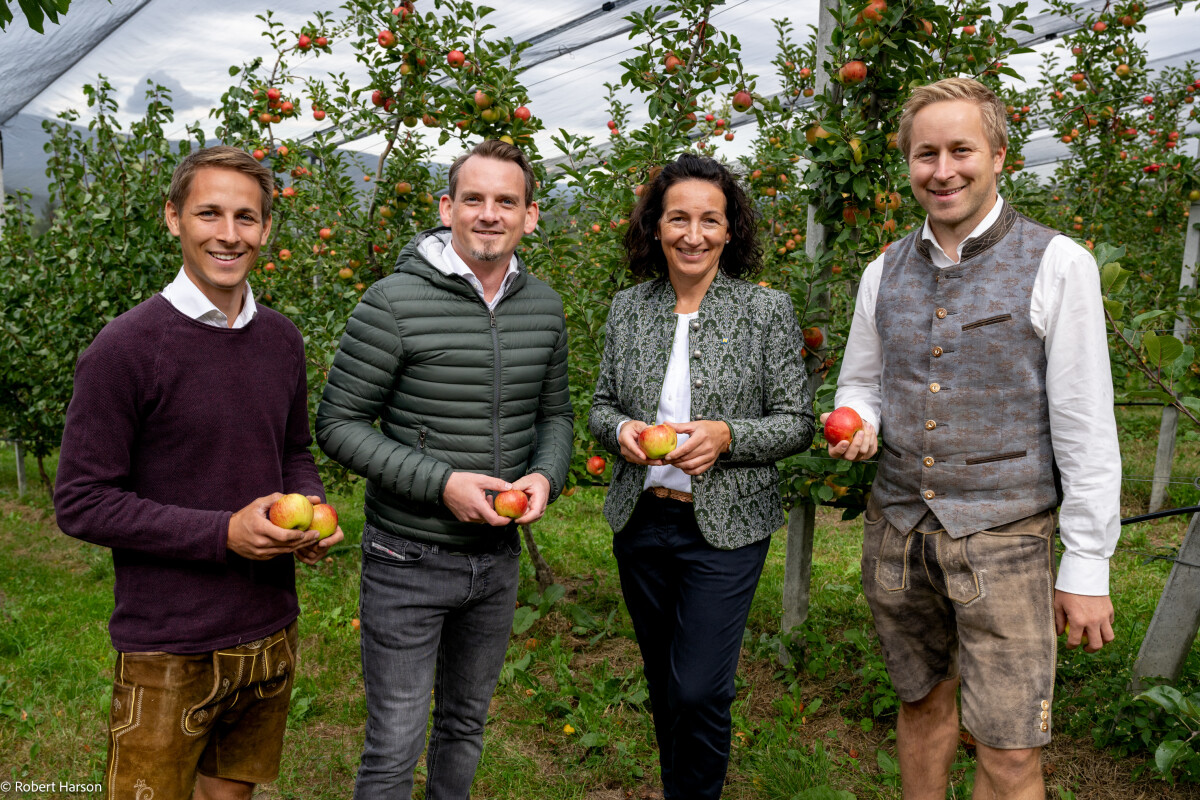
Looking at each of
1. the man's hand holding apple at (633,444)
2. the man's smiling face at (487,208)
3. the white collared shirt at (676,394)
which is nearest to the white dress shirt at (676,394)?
the white collared shirt at (676,394)

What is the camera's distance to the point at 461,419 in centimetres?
185

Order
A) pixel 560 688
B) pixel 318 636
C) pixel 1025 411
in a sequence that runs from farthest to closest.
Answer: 1. pixel 318 636
2. pixel 560 688
3. pixel 1025 411

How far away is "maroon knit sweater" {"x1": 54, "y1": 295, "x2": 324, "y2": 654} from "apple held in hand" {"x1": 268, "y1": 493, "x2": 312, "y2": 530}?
0.28ft

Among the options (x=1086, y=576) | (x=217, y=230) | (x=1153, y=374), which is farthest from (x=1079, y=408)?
(x=217, y=230)

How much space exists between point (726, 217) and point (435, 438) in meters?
0.91

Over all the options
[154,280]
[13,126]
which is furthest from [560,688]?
[13,126]

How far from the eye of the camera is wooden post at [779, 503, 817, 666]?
123 inches

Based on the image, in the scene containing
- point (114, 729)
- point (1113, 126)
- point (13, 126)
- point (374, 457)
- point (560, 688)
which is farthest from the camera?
point (13, 126)

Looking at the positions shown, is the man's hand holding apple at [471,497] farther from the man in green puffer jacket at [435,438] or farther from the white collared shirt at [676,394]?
the white collared shirt at [676,394]

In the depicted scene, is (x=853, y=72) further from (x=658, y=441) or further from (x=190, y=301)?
(x=190, y=301)

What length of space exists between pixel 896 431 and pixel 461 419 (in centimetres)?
93

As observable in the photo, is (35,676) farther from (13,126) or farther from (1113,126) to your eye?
(1113,126)

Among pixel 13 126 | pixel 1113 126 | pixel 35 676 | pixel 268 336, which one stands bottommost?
pixel 35 676

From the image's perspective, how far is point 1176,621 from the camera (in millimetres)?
2453
